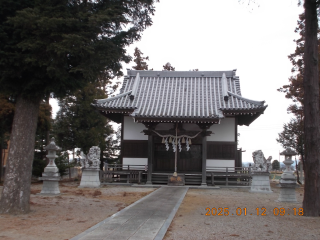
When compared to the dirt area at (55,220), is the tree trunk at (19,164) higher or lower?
higher

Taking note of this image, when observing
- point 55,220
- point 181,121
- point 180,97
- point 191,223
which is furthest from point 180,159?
point 55,220

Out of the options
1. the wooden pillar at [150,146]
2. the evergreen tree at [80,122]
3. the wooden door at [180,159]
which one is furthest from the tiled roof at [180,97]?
the evergreen tree at [80,122]

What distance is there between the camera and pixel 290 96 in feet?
65.1

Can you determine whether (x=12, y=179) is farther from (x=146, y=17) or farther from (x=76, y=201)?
(x=146, y=17)

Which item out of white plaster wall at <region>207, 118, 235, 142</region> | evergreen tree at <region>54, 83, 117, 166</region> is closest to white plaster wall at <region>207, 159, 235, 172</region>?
white plaster wall at <region>207, 118, 235, 142</region>

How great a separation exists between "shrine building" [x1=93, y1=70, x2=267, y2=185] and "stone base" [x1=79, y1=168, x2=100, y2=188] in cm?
290

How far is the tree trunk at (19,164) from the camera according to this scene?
801 cm

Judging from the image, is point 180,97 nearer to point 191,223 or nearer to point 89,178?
point 89,178

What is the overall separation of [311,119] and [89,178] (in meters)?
11.6

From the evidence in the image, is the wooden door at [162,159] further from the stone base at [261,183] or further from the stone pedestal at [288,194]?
the stone pedestal at [288,194]

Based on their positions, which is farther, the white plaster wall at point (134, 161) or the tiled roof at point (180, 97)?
the white plaster wall at point (134, 161)

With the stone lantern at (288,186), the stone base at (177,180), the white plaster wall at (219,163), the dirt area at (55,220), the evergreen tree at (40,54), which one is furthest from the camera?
the white plaster wall at (219,163)

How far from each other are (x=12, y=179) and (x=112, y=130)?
1940 centimetres

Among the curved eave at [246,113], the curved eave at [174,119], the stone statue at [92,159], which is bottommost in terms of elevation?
the stone statue at [92,159]
